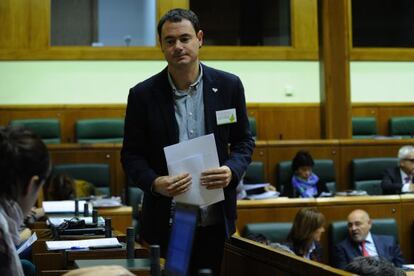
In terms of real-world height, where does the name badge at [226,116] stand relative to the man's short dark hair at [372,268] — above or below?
above

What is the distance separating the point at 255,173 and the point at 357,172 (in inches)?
30.9

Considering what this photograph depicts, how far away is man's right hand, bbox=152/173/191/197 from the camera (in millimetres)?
A: 1512

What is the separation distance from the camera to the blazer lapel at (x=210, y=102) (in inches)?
63.9

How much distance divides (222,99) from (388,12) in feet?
19.3

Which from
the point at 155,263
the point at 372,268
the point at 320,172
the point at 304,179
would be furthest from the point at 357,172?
the point at 155,263

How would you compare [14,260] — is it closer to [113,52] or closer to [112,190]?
[112,190]

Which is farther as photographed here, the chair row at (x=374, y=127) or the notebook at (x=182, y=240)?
the chair row at (x=374, y=127)

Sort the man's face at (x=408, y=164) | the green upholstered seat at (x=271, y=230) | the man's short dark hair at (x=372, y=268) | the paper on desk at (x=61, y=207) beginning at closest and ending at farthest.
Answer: the man's short dark hair at (x=372, y=268) < the paper on desk at (x=61, y=207) < the green upholstered seat at (x=271, y=230) < the man's face at (x=408, y=164)

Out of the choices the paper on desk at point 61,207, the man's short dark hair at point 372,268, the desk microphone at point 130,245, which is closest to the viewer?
the desk microphone at point 130,245

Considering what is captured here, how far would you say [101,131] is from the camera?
5582 mm

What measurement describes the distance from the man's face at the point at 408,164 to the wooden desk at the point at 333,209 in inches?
35.5

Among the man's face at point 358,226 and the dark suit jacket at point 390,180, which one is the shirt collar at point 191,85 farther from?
the dark suit jacket at point 390,180

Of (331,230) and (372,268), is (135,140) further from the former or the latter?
(331,230)

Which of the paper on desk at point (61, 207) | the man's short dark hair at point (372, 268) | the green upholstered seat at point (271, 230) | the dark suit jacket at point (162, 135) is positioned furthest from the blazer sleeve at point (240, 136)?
the green upholstered seat at point (271, 230)
